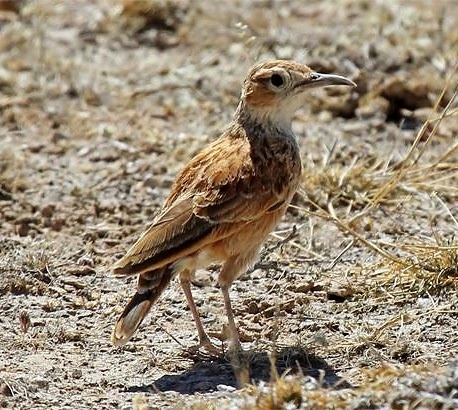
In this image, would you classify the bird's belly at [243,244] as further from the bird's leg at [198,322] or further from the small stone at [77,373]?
the small stone at [77,373]

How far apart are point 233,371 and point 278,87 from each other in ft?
5.64

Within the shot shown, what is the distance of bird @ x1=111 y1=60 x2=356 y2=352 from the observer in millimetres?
7062

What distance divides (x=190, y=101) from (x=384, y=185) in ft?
7.99

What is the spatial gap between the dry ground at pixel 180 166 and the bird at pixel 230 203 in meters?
0.39

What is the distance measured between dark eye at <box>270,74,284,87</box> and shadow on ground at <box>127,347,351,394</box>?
61.6 inches

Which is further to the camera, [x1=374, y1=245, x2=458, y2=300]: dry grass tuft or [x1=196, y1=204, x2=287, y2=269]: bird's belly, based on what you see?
[x1=374, y1=245, x2=458, y2=300]: dry grass tuft

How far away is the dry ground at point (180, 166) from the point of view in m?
7.01

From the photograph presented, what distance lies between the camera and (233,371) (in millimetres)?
7102

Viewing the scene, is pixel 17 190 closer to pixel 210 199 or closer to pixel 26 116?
pixel 26 116

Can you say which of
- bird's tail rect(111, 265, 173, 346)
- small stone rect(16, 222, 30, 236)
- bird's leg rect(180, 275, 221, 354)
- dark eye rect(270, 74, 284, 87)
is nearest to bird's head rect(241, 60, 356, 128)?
dark eye rect(270, 74, 284, 87)

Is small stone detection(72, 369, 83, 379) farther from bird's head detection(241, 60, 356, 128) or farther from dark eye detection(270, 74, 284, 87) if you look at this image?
dark eye detection(270, 74, 284, 87)

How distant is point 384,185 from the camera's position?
9.32 meters

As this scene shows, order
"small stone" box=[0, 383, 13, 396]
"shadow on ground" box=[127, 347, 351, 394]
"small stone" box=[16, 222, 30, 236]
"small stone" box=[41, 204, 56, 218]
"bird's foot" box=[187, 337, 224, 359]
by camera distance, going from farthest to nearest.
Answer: "small stone" box=[41, 204, 56, 218], "small stone" box=[16, 222, 30, 236], "bird's foot" box=[187, 337, 224, 359], "shadow on ground" box=[127, 347, 351, 394], "small stone" box=[0, 383, 13, 396]

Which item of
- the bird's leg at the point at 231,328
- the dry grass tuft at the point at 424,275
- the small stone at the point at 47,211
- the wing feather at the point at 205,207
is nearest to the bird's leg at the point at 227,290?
the bird's leg at the point at 231,328
